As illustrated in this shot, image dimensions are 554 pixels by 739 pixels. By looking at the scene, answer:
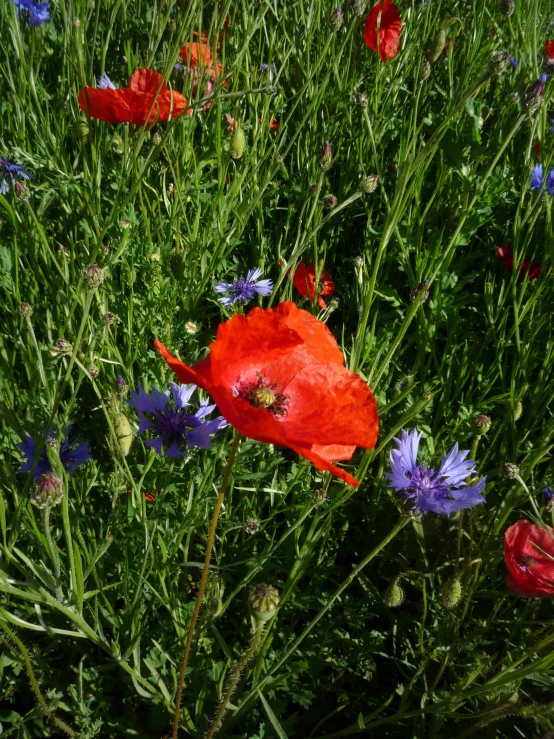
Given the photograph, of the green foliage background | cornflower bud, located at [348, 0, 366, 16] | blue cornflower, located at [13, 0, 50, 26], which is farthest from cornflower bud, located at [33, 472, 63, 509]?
blue cornflower, located at [13, 0, 50, 26]

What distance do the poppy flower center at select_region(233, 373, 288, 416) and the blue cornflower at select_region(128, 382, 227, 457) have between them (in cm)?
13

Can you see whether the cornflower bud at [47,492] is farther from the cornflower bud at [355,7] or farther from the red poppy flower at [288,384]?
the cornflower bud at [355,7]

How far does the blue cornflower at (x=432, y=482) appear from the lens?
44.9 inches

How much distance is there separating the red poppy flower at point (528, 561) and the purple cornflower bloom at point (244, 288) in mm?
977

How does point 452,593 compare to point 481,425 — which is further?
point 481,425

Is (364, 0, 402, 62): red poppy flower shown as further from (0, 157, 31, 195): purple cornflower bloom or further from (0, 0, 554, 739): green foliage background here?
(0, 157, 31, 195): purple cornflower bloom

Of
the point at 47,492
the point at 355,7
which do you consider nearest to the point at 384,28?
the point at 355,7

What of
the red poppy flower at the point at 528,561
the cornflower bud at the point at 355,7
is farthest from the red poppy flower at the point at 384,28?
the red poppy flower at the point at 528,561

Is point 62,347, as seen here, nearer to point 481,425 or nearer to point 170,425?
point 170,425

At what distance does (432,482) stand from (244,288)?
860mm

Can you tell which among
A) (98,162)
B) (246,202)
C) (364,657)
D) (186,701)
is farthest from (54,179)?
(364,657)

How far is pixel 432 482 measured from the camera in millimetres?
1259

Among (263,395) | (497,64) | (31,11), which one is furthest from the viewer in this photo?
(31,11)

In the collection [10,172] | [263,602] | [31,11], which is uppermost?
[31,11]
